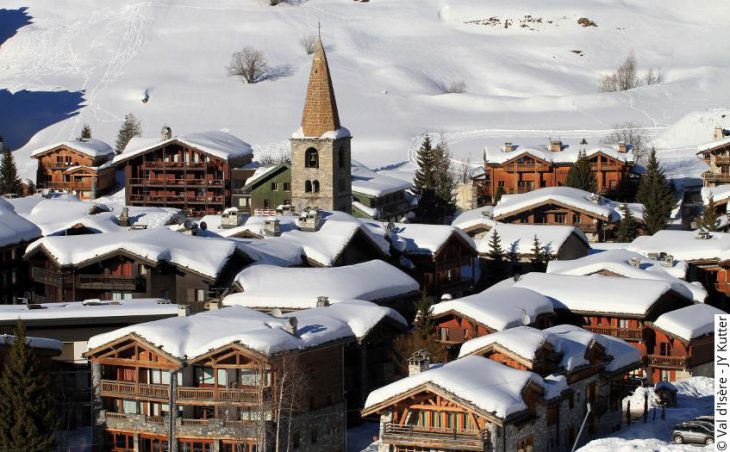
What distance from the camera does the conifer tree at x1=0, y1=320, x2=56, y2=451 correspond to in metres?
48.8

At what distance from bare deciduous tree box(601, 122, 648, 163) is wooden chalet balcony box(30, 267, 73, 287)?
53.3 meters

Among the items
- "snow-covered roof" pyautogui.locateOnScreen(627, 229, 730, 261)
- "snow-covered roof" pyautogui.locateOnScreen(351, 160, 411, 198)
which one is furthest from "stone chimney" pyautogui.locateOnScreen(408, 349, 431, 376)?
"snow-covered roof" pyautogui.locateOnScreen(351, 160, 411, 198)

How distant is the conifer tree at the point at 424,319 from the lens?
6024cm

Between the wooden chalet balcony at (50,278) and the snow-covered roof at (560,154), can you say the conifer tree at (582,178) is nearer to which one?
the snow-covered roof at (560,154)

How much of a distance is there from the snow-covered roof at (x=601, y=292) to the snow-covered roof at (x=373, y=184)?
2942cm

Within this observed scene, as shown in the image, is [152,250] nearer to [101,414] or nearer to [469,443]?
[101,414]

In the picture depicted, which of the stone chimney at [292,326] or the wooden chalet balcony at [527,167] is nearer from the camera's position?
the stone chimney at [292,326]

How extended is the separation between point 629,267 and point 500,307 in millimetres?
11978

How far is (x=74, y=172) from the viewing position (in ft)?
367

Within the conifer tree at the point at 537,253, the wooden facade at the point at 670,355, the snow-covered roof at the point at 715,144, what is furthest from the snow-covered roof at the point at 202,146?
the wooden facade at the point at 670,355

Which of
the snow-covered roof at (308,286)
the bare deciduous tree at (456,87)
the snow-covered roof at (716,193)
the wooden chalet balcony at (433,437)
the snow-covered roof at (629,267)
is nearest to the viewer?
the wooden chalet balcony at (433,437)

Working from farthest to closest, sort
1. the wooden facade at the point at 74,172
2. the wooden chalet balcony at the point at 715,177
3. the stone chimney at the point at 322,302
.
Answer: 1. the wooden facade at the point at 74,172
2. the wooden chalet balcony at the point at 715,177
3. the stone chimney at the point at 322,302

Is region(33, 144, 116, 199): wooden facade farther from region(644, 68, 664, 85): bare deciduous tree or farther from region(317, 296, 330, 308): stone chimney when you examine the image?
region(644, 68, 664, 85): bare deciduous tree

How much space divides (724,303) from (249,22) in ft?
331
